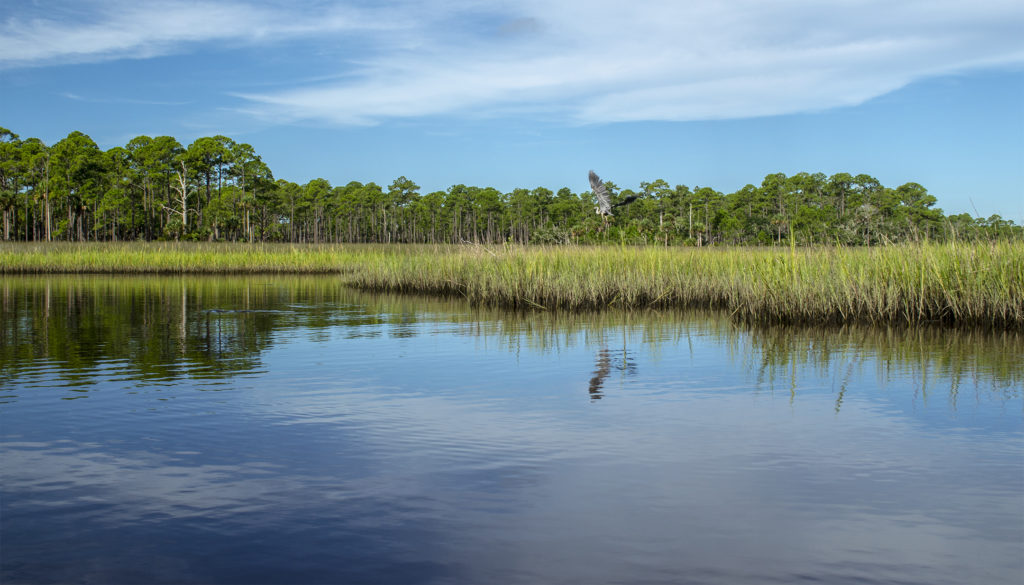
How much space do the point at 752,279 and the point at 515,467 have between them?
8404mm

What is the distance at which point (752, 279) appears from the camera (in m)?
11.3

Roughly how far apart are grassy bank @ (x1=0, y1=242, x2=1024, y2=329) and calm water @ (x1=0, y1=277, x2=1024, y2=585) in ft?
6.81

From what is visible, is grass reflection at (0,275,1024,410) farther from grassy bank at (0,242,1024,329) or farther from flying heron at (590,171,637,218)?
flying heron at (590,171,637,218)

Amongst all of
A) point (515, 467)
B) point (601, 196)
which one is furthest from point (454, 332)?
point (601, 196)

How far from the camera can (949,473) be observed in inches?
141

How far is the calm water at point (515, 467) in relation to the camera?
8.73ft

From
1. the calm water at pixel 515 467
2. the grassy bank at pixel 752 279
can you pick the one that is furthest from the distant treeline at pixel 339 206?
the calm water at pixel 515 467

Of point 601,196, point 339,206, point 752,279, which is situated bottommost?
point 752,279

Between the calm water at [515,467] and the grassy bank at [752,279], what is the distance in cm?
208

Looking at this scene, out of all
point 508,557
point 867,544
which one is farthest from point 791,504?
point 508,557

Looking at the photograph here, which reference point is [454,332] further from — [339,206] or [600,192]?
[339,206]

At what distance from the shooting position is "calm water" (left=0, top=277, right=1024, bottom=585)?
8.73ft

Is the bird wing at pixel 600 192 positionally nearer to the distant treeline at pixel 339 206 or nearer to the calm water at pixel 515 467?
the distant treeline at pixel 339 206

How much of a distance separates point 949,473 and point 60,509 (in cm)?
382
